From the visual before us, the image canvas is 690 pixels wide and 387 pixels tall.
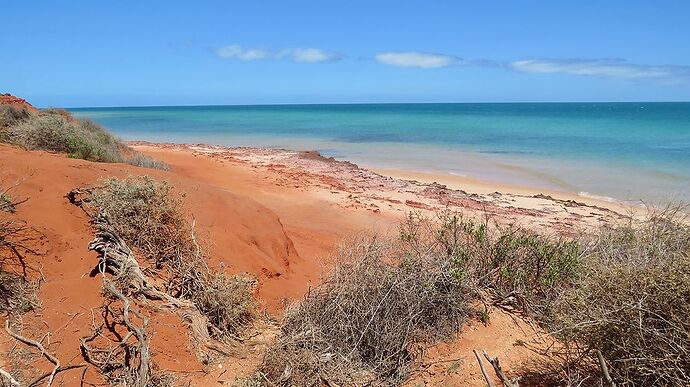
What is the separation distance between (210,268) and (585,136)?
33917 mm

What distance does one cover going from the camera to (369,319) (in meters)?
4.43

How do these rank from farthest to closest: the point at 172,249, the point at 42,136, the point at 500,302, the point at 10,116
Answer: the point at 10,116 < the point at 42,136 < the point at 172,249 < the point at 500,302

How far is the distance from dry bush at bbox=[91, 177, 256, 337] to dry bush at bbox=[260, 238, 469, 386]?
0.62 m

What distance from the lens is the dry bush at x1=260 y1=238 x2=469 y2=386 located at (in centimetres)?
408

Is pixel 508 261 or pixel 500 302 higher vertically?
pixel 508 261

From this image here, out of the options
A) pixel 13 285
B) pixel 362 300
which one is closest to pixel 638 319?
pixel 362 300

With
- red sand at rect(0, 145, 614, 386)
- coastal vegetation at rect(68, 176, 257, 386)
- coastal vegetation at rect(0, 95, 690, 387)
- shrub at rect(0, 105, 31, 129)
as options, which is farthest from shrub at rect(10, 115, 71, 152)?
coastal vegetation at rect(68, 176, 257, 386)

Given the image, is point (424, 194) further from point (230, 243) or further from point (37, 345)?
point (37, 345)

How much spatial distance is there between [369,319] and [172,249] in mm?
2351

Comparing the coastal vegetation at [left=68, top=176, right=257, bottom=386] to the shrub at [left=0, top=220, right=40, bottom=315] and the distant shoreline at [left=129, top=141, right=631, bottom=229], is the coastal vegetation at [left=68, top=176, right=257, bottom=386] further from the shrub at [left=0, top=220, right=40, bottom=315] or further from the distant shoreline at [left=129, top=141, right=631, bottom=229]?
the distant shoreline at [left=129, top=141, right=631, bottom=229]

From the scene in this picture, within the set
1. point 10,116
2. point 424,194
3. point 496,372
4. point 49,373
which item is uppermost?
point 10,116

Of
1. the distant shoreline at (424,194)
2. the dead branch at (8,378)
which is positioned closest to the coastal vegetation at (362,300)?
the dead branch at (8,378)

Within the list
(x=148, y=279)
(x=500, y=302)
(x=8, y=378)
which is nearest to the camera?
(x=8, y=378)

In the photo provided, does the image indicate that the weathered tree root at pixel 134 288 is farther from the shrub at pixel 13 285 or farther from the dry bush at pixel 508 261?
the dry bush at pixel 508 261
